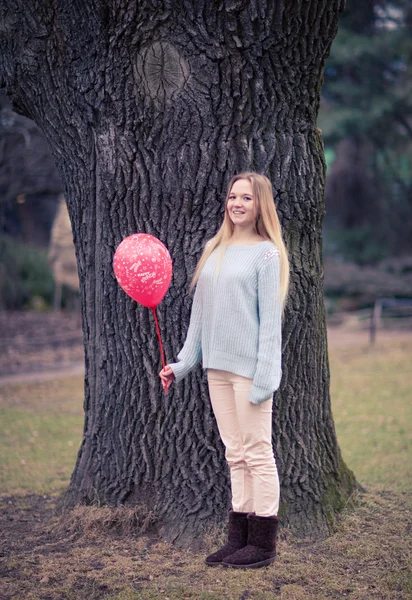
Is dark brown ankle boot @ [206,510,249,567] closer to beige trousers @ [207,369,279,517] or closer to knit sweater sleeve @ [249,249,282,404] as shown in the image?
beige trousers @ [207,369,279,517]

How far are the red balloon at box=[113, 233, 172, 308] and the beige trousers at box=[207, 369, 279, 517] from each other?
1.66 ft

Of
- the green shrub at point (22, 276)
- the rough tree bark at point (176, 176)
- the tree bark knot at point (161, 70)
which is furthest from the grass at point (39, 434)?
the green shrub at point (22, 276)

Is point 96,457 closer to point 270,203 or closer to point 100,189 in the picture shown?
point 100,189

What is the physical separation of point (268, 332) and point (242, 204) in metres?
0.64

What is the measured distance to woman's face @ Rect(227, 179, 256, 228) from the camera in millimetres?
3467

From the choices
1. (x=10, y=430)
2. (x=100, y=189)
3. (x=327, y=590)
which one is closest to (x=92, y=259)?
(x=100, y=189)

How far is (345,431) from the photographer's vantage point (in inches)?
295

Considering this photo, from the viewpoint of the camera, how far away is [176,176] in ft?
12.7

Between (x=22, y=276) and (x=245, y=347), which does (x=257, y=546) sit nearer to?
(x=245, y=347)

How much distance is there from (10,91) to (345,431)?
4.92m

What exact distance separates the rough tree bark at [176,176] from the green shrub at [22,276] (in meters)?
12.0

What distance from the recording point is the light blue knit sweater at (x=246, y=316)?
3.32 m

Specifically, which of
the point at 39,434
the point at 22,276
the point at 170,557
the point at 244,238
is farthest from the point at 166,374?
the point at 22,276

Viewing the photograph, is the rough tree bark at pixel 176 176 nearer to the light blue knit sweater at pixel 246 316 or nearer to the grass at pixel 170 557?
the grass at pixel 170 557
